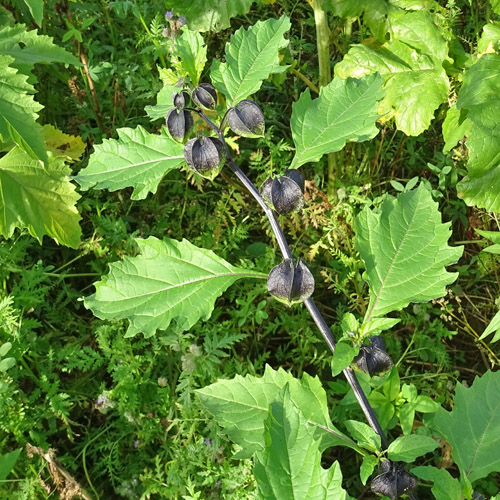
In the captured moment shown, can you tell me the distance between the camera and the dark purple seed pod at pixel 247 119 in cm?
141

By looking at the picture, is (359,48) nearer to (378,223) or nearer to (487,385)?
(378,223)

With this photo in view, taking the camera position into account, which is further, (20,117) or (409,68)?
(409,68)

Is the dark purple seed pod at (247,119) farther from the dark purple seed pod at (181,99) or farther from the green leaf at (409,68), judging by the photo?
the green leaf at (409,68)

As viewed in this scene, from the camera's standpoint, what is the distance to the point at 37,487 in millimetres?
2201

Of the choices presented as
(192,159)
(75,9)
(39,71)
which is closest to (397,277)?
(192,159)

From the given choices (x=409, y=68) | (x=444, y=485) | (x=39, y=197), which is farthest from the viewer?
(x=409, y=68)

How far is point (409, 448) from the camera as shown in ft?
4.17

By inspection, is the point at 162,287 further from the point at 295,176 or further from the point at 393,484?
the point at 393,484

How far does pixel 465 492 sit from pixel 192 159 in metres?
0.92

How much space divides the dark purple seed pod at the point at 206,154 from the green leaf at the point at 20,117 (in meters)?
0.82

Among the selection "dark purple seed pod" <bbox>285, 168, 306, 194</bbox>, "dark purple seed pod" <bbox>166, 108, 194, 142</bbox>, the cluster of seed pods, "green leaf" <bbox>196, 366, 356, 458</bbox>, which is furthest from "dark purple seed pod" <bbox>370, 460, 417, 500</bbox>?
"dark purple seed pod" <bbox>166, 108, 194, 142</bbox>

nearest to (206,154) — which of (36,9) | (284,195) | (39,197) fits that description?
(284,195)

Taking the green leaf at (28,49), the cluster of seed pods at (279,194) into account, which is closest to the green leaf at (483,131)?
the cluster of seed pods at (279,194)

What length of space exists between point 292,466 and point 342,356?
35 cm
